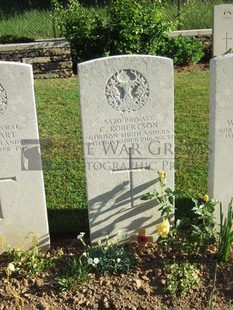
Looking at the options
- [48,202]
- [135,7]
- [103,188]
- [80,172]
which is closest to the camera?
[103,188]

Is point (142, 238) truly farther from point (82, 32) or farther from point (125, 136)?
point (82, 32)

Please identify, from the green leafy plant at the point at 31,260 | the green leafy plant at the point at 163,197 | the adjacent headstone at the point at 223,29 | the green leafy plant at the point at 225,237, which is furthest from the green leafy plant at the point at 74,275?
the adjacent headstone at the point at 223,29

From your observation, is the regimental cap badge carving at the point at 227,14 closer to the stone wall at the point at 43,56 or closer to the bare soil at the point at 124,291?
the stone wall at the point at 43,56

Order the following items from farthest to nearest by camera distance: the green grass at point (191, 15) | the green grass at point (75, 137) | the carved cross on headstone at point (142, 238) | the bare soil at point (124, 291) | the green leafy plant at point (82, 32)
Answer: the green grass at point (191, 15) → the green leafy plant at point (82, 32) → the green grass at point (75, 137) → the carved cross on headstone at point (142, 238) → the bare soil at point (124, 291)

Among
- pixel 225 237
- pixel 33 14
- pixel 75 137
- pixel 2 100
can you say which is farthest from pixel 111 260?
pixel 33 14

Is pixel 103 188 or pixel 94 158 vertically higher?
pixel 94 158

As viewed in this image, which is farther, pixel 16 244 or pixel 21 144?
pixel 16 244

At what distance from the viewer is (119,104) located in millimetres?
3359

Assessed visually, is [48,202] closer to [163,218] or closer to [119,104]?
[163,218]

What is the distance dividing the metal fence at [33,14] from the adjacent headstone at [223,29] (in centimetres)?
104

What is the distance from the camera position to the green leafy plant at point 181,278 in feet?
10.7

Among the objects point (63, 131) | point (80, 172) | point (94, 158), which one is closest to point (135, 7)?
point (63, 131)

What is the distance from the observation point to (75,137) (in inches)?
238

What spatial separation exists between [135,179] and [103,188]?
10.8 inches
